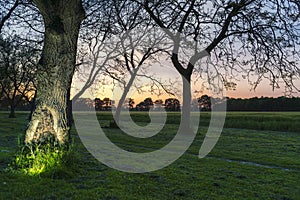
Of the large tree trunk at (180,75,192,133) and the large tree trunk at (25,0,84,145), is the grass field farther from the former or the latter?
the large tree trunk at (180,75,192,133)

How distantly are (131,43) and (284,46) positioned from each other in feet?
50.8

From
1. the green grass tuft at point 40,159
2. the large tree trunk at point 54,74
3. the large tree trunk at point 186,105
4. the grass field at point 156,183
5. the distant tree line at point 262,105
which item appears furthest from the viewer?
the distant tree line at point 262,105

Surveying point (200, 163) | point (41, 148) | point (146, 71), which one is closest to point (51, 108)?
point (41, 148)

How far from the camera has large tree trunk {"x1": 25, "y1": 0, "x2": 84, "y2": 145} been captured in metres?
7.43

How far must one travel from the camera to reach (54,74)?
7648 mm

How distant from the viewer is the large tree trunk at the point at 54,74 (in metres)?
7.43

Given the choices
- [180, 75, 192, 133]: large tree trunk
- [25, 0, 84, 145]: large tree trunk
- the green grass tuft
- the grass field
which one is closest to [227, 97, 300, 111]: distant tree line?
[180, 75, 192, 133]: large tree trunk

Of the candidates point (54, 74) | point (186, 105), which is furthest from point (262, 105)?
point (54, 74)

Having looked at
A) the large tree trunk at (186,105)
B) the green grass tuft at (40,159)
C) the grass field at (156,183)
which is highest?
the large tree trunk at (186,105)

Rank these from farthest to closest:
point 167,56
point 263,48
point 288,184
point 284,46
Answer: point 167,56 → point 263,48 → point 284,46 → point 288,184

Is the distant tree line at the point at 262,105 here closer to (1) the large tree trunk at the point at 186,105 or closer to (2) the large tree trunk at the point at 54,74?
(1) the large tree trunk at the point at 186,105

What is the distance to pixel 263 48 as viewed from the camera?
1705cm

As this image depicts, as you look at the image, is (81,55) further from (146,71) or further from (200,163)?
(200,163)

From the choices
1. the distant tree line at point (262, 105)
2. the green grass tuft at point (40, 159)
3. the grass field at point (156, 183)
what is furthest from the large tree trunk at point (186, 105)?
the distant tree line at point (262, 105)
